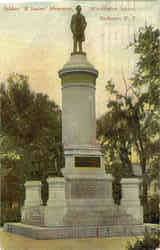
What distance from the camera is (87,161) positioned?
21.1m

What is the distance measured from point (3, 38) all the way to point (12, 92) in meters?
10.0

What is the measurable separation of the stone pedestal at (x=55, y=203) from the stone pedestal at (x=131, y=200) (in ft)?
10.2

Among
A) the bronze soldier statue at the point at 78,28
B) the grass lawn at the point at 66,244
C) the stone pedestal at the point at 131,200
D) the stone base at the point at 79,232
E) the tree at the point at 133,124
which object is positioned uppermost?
the bronze soldier statue at the point at 78,28

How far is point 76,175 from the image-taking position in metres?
20.3

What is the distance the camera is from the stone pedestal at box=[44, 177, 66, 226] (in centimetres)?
1875

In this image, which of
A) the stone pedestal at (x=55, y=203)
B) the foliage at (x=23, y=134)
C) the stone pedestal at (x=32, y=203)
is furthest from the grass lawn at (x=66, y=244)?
the foliage at (x=23, y=134)

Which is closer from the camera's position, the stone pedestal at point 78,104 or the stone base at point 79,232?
the stone base at point 79,232

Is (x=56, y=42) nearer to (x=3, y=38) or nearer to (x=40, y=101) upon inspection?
(x=3, y=38)

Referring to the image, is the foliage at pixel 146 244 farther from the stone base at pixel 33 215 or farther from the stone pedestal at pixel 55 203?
the stone base at pixel 33 215

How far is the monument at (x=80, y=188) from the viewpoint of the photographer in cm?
1858

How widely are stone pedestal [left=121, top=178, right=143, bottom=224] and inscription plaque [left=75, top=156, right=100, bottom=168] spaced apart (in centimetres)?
150

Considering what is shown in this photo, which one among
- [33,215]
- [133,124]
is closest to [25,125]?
[133,124]

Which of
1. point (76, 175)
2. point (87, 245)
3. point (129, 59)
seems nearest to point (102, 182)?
point (76, 175)

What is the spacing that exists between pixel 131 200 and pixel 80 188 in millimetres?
2527
